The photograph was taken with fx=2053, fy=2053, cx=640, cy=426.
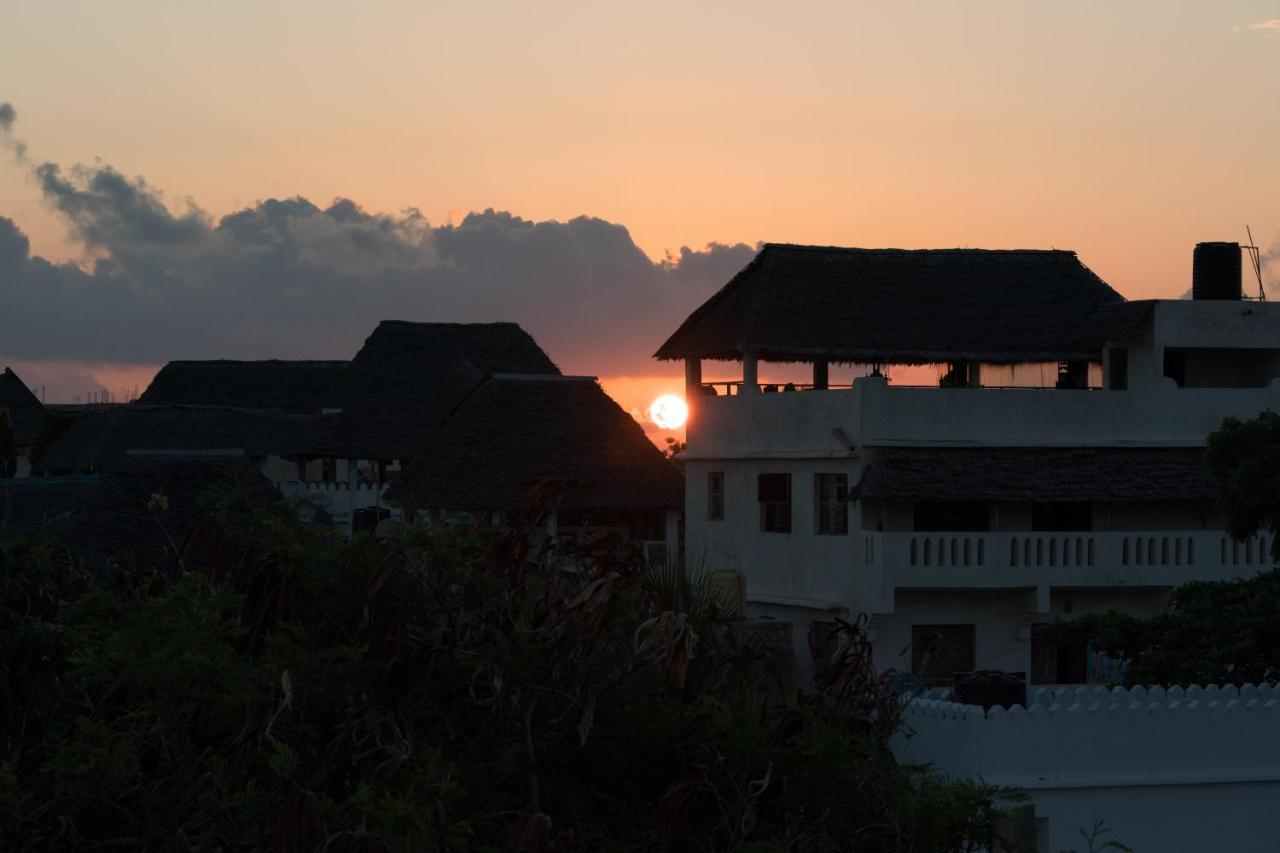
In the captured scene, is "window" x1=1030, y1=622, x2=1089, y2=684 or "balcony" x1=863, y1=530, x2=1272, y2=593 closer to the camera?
"balcony" x1=863, y1=530, x2=1272, y2=593

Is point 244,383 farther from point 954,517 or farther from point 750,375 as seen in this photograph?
point 954,517

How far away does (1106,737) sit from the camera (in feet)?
75.8

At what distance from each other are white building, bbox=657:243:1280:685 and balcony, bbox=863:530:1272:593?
0.12 feet

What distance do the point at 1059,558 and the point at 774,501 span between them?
5328 mm

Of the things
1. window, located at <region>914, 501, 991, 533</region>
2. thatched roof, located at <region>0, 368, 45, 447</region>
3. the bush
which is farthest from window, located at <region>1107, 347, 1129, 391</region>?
thatched roof, located at <region>0, 368, 45, 447</region>

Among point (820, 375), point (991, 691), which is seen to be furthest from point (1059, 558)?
point (991, 691)

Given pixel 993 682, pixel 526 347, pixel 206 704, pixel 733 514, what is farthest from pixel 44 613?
pixel 526 347

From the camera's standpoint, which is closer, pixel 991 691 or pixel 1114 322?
pixel 991 691

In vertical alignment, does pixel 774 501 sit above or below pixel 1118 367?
below

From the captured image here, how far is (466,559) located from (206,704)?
2.50 m

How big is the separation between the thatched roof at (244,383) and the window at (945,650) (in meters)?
51.4

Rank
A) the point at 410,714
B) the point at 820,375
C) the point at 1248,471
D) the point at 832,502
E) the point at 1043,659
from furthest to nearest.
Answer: the point at 820,375, the point at 832,502, the point at 1043,659, the point at 1248,471, the point at 410,714

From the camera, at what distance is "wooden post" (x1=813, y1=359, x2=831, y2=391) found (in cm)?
3653

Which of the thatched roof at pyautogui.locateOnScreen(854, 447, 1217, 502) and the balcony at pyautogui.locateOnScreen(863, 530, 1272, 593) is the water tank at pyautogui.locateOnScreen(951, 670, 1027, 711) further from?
the thatched roof at pyautogui.locateOnScreen(854, 447, 1217, 502)
